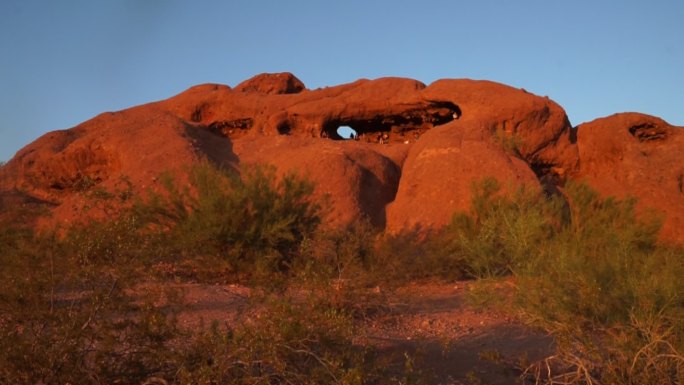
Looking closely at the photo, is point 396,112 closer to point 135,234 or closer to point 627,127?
point 627,127

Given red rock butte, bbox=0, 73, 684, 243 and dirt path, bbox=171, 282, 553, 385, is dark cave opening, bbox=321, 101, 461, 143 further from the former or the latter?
dirt path, bbox=171, 282, 553, 385

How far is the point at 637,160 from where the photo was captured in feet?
59.0

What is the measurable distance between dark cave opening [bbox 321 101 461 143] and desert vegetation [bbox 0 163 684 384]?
7752 millimetres

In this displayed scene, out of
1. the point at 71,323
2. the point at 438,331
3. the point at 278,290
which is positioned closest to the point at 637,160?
the point at 438,331

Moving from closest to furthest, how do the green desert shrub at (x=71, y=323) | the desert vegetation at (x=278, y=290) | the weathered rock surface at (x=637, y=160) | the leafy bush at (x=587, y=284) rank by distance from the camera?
the green desert shrub at (x=71, y=323) < the desert vegetation at (x=278, y=290) < the leafy bush at (x=587, y=284) < the weathered rock surface at (x=637, y=160)

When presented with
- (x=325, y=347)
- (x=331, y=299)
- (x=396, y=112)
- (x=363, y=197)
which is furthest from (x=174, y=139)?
(x=325, y=347)

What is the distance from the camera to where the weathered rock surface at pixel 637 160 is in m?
17.0

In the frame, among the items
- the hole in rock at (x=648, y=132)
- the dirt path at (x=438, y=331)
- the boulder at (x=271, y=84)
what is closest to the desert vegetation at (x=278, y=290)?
the dirt path at (x=438, y=331)

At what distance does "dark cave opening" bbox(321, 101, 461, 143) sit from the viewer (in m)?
20.6

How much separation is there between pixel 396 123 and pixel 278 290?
14311 millimetres

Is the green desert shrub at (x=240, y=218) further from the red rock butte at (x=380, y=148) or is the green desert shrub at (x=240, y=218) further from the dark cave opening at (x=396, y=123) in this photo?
the dark cave opening at (x=396, y=123)

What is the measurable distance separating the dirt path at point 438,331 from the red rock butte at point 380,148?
183 inches

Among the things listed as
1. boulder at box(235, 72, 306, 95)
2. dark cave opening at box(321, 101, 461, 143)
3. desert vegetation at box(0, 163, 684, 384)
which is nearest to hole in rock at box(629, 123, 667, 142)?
dark cave opening at box(321, 101, 461, 143)

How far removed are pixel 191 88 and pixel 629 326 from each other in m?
19.4
